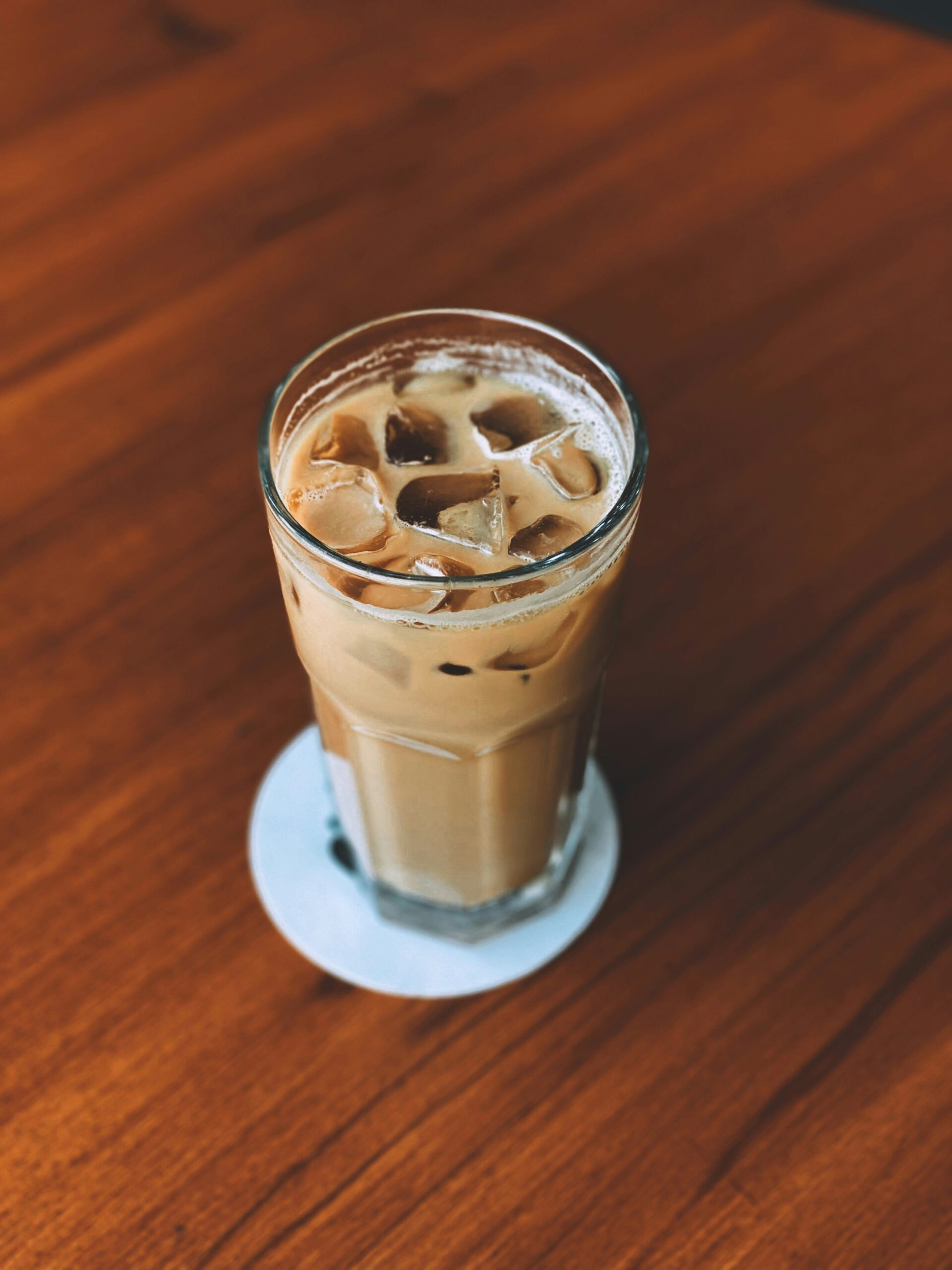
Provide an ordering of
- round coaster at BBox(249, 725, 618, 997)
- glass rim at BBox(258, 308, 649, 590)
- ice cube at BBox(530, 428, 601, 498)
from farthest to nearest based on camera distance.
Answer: round coaster at BBox(249, 725, 618, 997) < ice cube at BBox(530, 428, 601, 498) < glass rim at BBox(258, 308, 649, 590)

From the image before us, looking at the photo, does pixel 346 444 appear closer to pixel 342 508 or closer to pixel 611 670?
pixel 342 508

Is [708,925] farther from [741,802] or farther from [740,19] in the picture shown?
[740,19]

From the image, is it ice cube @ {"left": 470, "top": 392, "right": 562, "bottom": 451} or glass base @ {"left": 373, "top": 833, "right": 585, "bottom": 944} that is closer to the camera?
ice cube @ {"left": 470, "top": 392, "right": 562, "bottom": 451}

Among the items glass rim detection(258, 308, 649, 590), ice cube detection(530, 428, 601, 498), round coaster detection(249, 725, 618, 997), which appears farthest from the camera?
round coaster detection(249, 725, 618, 997)

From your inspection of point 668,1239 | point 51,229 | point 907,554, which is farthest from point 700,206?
point 668,1239

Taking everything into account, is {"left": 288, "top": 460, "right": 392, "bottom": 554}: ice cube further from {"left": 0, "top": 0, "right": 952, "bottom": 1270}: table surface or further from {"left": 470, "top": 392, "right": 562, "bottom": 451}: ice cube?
{"left": 0, "top": 0, "right": 952, "bottom": 1270}: table surface

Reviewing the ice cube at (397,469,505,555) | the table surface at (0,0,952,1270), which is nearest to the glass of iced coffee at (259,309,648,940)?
the ice cube at (397,469,505,555)

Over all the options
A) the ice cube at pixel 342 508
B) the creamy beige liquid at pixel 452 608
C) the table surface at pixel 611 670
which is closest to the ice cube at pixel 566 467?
the creamy beige liquid at pixel 452 608
